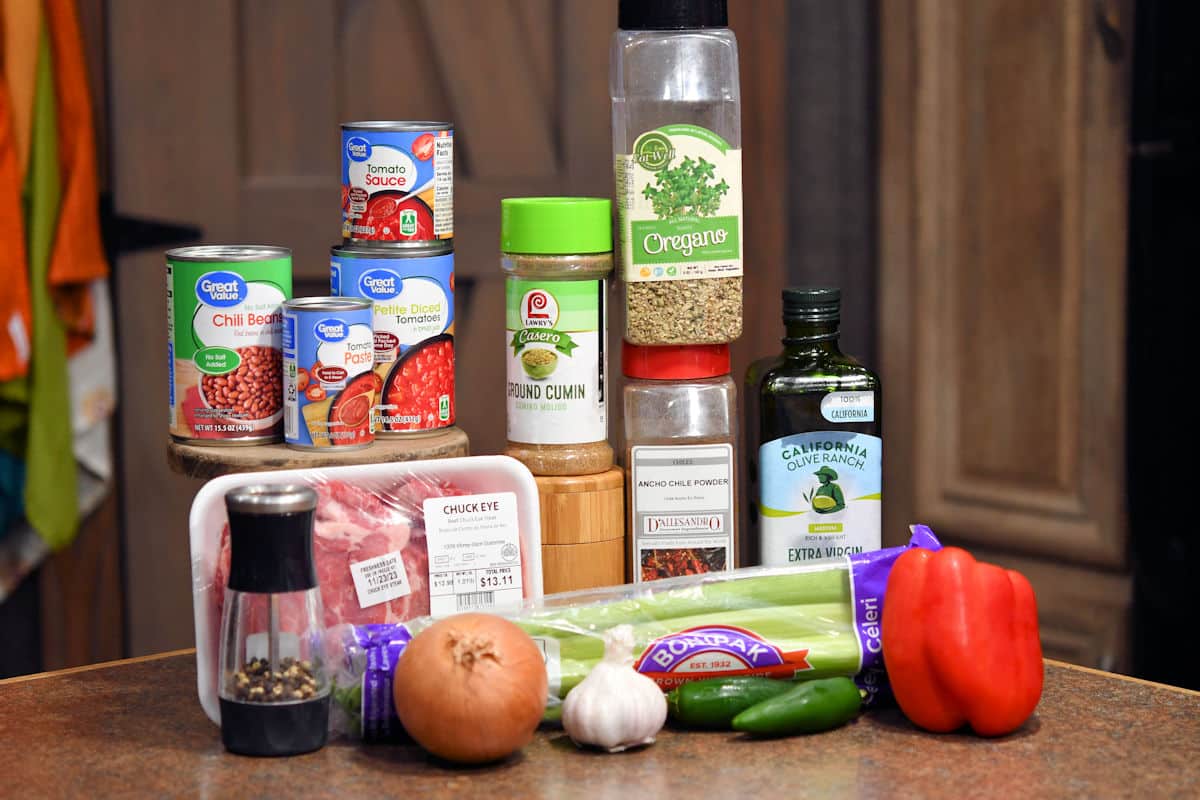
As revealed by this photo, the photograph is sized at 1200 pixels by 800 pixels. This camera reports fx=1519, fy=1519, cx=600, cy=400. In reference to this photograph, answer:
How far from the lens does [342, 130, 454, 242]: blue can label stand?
47.8 inches

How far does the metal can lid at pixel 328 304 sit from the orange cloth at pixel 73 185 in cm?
106

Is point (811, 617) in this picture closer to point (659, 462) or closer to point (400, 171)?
point (659, 462)

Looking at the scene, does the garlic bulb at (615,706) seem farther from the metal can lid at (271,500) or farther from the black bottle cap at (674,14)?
the black bottle cap at (674,14)

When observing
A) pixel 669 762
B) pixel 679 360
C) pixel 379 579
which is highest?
pixel 679 360

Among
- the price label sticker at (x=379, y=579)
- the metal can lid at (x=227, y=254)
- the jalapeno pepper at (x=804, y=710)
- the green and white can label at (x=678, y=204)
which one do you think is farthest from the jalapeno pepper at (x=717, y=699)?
the metal can lid at (x=227, y=254)

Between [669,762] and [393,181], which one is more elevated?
[393,181]

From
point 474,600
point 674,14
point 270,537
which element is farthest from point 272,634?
point 674,14

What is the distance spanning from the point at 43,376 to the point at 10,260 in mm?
166

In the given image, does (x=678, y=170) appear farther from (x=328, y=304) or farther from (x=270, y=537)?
(x=270, y=537)

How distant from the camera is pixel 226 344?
1.18 m

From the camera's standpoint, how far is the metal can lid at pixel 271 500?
1.00 metres

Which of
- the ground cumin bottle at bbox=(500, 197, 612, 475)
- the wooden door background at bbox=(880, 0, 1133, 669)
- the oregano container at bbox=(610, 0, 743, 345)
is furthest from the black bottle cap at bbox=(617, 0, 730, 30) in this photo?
the wooden door background at bbox=(880, 0, 1133, 669)

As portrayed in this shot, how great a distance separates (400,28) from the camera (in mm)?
2250

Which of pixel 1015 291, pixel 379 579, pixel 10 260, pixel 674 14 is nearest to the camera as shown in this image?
pixel 379 579
